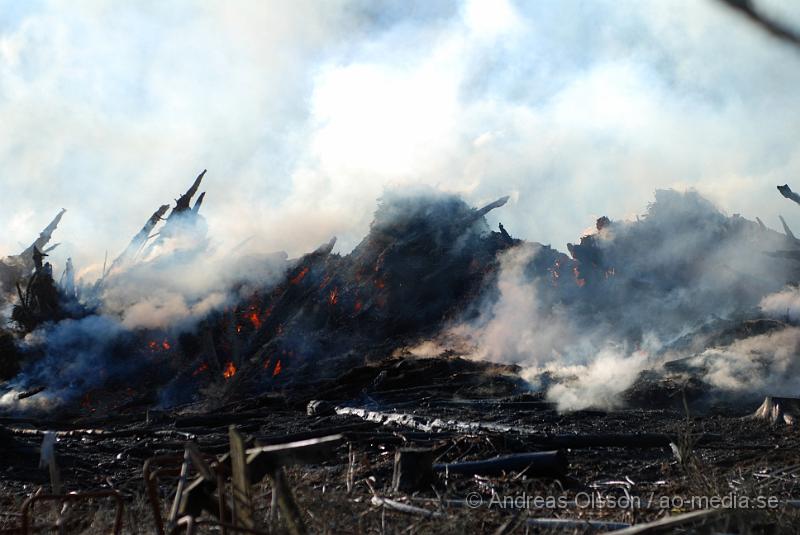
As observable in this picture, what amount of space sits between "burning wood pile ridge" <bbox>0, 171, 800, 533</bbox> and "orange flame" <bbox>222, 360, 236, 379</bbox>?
0.35ft

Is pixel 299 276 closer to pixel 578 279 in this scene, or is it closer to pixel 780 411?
pixel 578 279

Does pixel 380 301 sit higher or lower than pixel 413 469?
higher

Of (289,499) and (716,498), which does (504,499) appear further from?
(289,499)

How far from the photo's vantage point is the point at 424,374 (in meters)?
21.2

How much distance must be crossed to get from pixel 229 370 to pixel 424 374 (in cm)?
1025

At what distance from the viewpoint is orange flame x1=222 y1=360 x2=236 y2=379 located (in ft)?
91.3

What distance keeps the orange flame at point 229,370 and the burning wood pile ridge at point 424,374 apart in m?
0.11

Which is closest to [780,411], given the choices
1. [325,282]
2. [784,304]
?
[784,304]

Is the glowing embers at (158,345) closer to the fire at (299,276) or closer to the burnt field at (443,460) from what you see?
the fire at (299,276)

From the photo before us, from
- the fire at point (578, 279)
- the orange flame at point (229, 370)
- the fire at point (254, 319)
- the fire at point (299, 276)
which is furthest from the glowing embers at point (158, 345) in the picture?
the fire at point (578, 279)

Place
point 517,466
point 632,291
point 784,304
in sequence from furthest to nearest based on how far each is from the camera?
point 632,291
point 784,304
point 517,466

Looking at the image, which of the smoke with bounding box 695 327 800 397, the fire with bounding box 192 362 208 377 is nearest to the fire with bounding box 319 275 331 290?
the fire with bounding box 192 362 208 377

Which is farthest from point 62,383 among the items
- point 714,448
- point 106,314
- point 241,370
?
A: point 714,448

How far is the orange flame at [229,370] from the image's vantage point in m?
27.8
